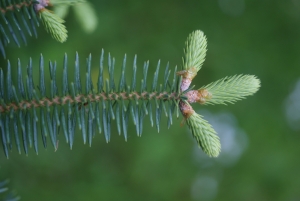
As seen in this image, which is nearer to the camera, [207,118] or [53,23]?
[53,23]

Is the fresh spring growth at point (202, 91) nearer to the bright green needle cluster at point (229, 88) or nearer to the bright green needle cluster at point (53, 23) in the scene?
the bright green needle cluster at point (229, 88)

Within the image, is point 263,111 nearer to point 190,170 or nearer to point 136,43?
point 190,170

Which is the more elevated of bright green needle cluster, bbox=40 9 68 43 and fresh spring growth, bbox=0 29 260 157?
bright green needle cluster, bbox=40 9 68 43

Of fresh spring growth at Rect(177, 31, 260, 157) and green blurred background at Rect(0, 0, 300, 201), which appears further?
green blurred background at Rect(0, 0, 300, 201)

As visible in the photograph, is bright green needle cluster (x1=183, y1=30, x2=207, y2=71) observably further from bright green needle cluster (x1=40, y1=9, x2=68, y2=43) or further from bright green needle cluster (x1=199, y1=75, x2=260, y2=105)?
bright green needle cluster (x1=40, y1=9, x2=68, y2=43)

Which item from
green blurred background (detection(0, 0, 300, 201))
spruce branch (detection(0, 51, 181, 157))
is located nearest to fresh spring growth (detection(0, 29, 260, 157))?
spruce branch (detection(0, 51, 181, 157))

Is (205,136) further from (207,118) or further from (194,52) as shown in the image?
(207,118)

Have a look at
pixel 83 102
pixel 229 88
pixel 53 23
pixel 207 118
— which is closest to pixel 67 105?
pixel 83 102
